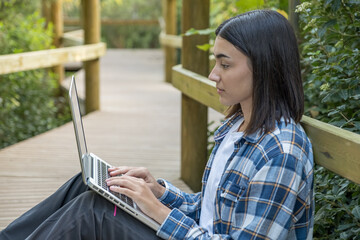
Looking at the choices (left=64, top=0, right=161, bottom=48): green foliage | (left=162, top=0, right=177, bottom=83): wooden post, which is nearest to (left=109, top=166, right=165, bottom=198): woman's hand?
(left=162, top=0, right=177, bottom=83): wooden post

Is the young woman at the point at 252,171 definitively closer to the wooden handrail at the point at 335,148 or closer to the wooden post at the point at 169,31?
the wooden handrail at the point at 335,148

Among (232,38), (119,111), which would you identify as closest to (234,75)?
(232,38)

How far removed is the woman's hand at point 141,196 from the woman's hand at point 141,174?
0.21 m

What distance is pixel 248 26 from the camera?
1737 mm

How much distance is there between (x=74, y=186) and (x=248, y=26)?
83 cm

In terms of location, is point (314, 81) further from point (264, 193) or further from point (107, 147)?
point (107, 147)

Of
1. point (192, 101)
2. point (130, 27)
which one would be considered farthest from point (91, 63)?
point (130, 27)

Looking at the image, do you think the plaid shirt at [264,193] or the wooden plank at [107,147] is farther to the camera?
the wooden plank at [107,147]

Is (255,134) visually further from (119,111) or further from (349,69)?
(119,111)

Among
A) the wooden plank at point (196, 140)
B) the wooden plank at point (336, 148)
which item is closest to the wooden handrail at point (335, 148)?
the wooden plank at point (336, 148)

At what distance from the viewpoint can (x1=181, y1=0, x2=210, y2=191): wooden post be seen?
3973 millimetres

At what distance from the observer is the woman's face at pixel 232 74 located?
1.76 m

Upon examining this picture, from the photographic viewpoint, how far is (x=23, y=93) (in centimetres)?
764

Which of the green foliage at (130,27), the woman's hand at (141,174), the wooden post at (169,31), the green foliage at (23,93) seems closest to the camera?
the woman's hand at (141,174)
